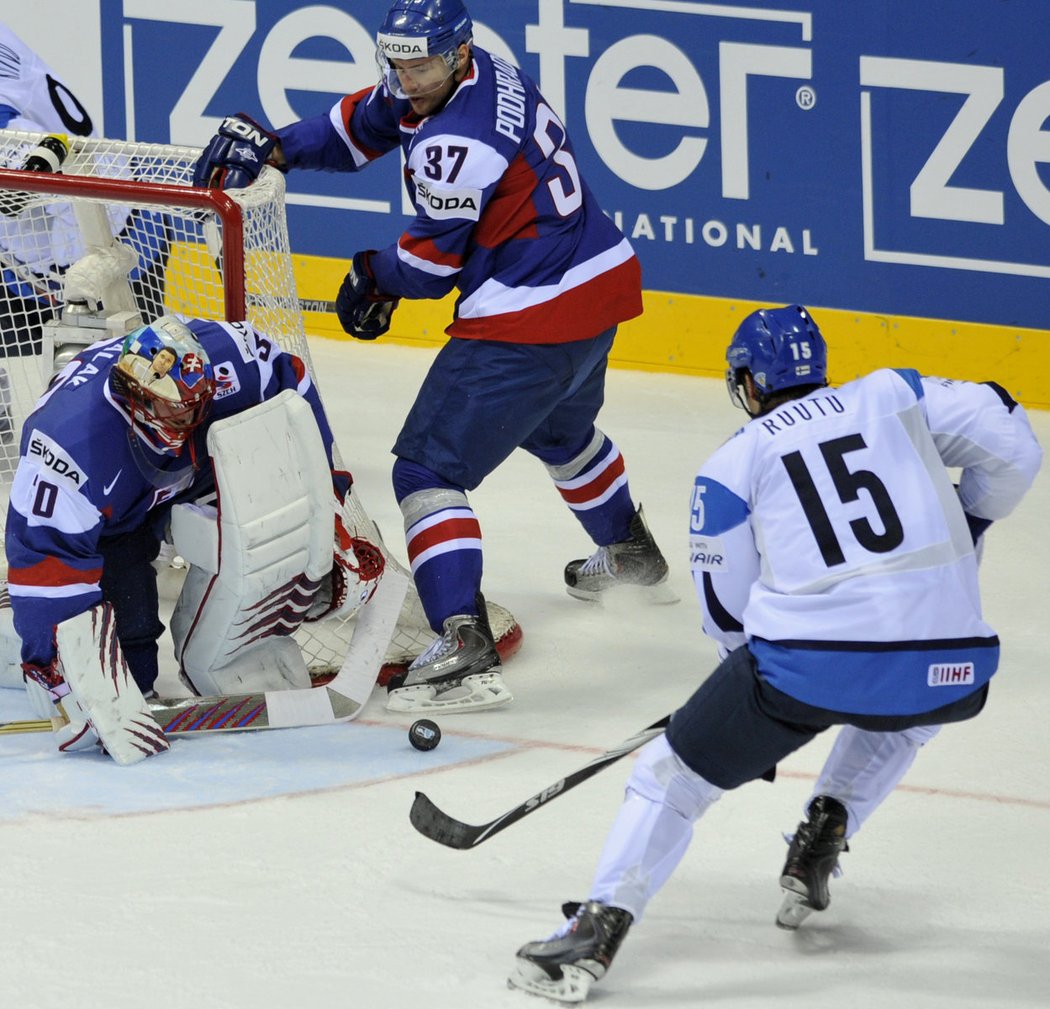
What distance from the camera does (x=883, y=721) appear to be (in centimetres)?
269

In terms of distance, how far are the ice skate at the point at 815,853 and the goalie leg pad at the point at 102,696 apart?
4.04 feet

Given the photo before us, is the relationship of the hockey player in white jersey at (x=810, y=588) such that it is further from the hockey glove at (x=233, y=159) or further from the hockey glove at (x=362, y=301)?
the hockey glove at (x=233, y=159)

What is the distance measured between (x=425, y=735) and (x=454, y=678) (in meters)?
0.23

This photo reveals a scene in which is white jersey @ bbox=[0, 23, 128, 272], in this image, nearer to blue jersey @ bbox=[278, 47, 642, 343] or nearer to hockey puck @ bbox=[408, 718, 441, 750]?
blue jersey @ bbox=[278, 47, 642, 343]

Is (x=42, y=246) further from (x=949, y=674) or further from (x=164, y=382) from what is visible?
(x=949, y=674)

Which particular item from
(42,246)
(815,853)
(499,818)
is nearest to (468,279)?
(42,246)

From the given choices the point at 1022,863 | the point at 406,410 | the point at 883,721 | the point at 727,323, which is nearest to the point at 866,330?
the point at 727,323

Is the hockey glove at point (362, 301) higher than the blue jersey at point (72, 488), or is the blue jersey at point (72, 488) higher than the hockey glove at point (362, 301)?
the hockey glove at point (362, 301)

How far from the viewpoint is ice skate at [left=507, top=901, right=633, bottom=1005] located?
8.91 feet

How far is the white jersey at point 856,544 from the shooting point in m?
2.65

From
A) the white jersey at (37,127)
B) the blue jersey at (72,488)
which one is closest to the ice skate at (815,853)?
the blue jersey at (72,488)

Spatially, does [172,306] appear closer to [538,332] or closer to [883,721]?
[538,332]

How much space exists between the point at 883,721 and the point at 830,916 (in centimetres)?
49

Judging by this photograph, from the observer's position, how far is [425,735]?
3664 mm
